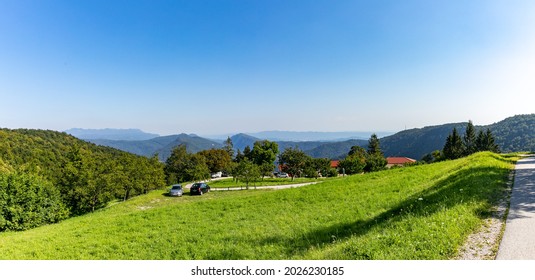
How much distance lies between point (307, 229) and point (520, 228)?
21.1ft

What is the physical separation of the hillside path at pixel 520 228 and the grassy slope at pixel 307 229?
65 centimetres

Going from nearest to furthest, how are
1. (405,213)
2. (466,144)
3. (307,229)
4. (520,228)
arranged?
(520,228)
(405,213)
(307,229)
(466,144)

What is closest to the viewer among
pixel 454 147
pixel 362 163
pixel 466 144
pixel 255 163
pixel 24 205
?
pixel 24 205

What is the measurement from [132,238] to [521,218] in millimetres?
13551

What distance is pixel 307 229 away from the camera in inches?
438

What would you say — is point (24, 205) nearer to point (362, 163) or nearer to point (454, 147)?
point (362, 163)

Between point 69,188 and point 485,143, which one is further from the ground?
point 485,143

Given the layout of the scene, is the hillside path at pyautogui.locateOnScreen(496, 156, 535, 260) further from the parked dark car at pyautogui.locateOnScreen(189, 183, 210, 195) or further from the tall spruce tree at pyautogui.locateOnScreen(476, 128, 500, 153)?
the tall spruce tree at pyautogui.locateOnScreen(476, 128, 500, 153)

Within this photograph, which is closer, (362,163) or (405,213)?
(405,213)

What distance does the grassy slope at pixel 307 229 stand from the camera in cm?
688

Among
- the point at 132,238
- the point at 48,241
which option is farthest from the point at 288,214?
the point at 48,241

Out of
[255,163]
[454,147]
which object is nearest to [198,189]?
[255,163]

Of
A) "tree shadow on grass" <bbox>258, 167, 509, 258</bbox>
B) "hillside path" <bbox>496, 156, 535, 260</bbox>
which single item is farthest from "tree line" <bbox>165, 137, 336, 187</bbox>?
"hillside path" <bbox>496, 156, 535, 260</bbox>
